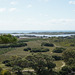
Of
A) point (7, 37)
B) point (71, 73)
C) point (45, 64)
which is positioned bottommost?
point (71, 73)

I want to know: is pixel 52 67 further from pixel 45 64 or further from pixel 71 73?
pixel 71 73

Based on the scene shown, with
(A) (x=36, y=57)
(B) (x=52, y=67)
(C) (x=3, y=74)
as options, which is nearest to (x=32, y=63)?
(A) (x=36, y=57)

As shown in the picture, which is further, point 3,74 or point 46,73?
point 46,73

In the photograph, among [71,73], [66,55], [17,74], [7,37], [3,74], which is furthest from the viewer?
[7,37]

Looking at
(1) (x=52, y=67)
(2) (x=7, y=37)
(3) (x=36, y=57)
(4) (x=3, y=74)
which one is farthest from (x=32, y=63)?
(2) (x=7, y=37)

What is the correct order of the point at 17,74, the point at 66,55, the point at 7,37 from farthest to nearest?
1. the point at 7,37
2. the point at 66,55
3. the point at 17,74

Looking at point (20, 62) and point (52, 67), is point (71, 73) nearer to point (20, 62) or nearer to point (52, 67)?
point (52, 67)

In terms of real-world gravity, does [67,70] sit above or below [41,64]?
below

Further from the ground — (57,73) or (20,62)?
(20,62)

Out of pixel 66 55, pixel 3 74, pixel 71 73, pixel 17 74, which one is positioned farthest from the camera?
pixel 66 55
